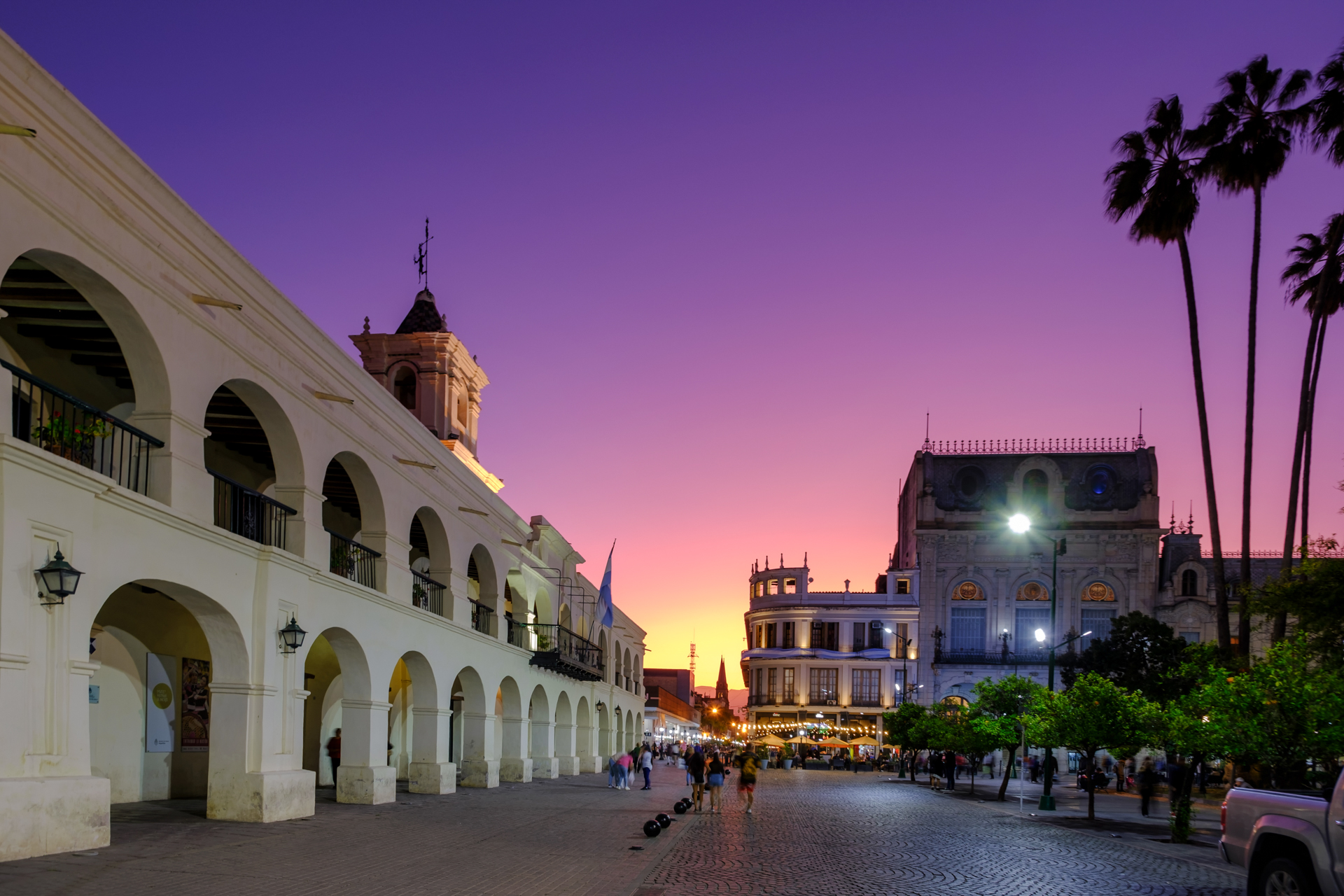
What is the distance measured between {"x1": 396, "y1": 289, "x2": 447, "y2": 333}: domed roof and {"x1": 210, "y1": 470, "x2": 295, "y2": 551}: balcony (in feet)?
71.0

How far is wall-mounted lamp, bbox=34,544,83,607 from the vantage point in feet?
40.0

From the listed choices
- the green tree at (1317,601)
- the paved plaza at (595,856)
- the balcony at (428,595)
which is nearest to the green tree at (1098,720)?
the paved plaza at (595,856)

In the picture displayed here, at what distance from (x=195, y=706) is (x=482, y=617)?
1034cm

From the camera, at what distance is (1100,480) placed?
8288cm

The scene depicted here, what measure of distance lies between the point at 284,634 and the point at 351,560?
5025mm

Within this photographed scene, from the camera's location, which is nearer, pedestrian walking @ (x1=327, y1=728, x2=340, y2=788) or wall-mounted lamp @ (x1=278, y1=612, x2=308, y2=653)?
wall-mounted lamp @ (x1=278, y1=612, x2=308, y2=653)

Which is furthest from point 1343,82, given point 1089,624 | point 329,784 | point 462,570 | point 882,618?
point 882,618

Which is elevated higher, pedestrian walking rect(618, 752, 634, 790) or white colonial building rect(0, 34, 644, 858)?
white colonial building rect(0, 34, 644, 858)

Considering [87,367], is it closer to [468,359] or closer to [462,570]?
[462,570]

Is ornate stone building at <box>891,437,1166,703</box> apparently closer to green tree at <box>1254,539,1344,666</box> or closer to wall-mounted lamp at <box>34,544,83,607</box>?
green tree at <box>1254,539,1344,666</box>

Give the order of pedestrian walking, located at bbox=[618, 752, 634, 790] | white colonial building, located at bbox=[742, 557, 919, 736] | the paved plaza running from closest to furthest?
the paved plaza, pedestrian walking, located at bbox=[618, 752, 634, 790], white colonial building, located at bbox=[742, 557, 919, 736]

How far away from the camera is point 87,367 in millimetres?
18766

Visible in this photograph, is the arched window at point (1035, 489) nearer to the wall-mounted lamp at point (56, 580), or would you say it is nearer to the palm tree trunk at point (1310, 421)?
the palm tree trunk at point (1310, 421)

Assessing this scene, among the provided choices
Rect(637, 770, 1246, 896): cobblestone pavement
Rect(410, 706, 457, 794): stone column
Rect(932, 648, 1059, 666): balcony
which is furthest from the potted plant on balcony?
Rect(932, 648, 1059, 666): balcony
